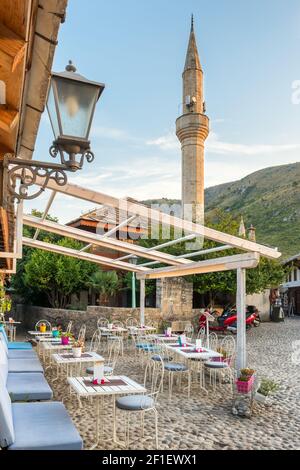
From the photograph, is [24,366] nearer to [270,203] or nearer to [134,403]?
[134,403]

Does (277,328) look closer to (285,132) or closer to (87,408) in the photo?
(285,132)

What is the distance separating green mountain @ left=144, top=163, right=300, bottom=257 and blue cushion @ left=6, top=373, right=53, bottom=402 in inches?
676

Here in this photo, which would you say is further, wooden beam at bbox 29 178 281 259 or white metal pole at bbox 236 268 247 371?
white metal pole at bbox 236 268 247 371

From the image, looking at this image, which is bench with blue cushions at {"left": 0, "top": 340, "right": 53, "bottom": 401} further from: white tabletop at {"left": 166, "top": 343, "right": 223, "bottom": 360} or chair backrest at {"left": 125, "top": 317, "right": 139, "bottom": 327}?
chair backrest at {"left": 125, "top": 317, "right": 139, "bottom": 327}

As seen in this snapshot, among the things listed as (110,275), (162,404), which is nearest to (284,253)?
(110,275)

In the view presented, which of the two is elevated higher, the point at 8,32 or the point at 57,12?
the point at 57,12

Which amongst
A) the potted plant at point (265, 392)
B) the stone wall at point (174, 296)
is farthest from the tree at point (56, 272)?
the potted plant at point (265, 392)

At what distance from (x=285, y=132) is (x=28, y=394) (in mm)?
20425

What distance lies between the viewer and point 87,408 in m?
6.34

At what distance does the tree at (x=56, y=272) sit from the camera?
55.2 feet

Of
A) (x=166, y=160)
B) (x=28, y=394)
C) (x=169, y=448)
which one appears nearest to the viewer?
(x=169, y=448)

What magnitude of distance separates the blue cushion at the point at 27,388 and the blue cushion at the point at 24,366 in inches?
21.6

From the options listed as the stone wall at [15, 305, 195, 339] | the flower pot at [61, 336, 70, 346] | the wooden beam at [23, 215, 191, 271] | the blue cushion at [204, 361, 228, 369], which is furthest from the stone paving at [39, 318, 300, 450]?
the stone wall at [15, 305, 195, 339]

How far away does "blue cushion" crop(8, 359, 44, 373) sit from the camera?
274 inches
